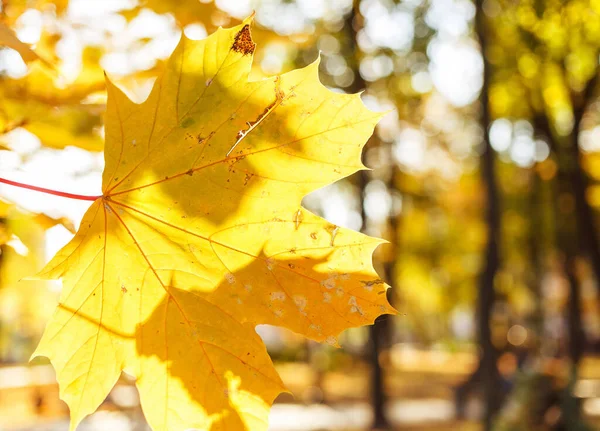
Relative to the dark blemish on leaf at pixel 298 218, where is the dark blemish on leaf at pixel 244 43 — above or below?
above

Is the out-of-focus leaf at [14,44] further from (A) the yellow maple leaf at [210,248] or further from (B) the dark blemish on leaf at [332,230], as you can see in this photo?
(B) the dark blemish on leaf at [332,230]

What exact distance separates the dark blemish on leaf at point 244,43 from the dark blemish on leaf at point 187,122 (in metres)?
0.12

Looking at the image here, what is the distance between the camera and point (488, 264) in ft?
23.9

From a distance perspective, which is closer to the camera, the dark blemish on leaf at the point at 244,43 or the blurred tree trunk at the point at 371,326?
the dark blemish on leaf at the point at 244,43

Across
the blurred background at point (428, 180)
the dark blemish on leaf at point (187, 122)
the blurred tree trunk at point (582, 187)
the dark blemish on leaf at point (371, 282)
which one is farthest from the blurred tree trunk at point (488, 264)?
the dark blemish on leaf at point (187, 122)

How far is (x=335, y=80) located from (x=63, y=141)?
9755mm

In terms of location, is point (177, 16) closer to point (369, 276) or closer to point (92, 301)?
point (92, 301)

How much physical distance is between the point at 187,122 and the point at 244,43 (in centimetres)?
14

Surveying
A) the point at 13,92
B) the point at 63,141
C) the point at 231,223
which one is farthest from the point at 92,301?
the point at 13,92

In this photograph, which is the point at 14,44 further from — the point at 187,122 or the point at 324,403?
the point at 324,403

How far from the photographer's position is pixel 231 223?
99 centimetres

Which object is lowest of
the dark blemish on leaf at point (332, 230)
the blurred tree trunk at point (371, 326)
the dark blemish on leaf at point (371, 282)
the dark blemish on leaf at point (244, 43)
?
the blurred tree trunk at point (371, 326)

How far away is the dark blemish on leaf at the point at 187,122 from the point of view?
3.05ft

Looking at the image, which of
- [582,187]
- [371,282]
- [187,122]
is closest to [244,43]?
[187,122]
